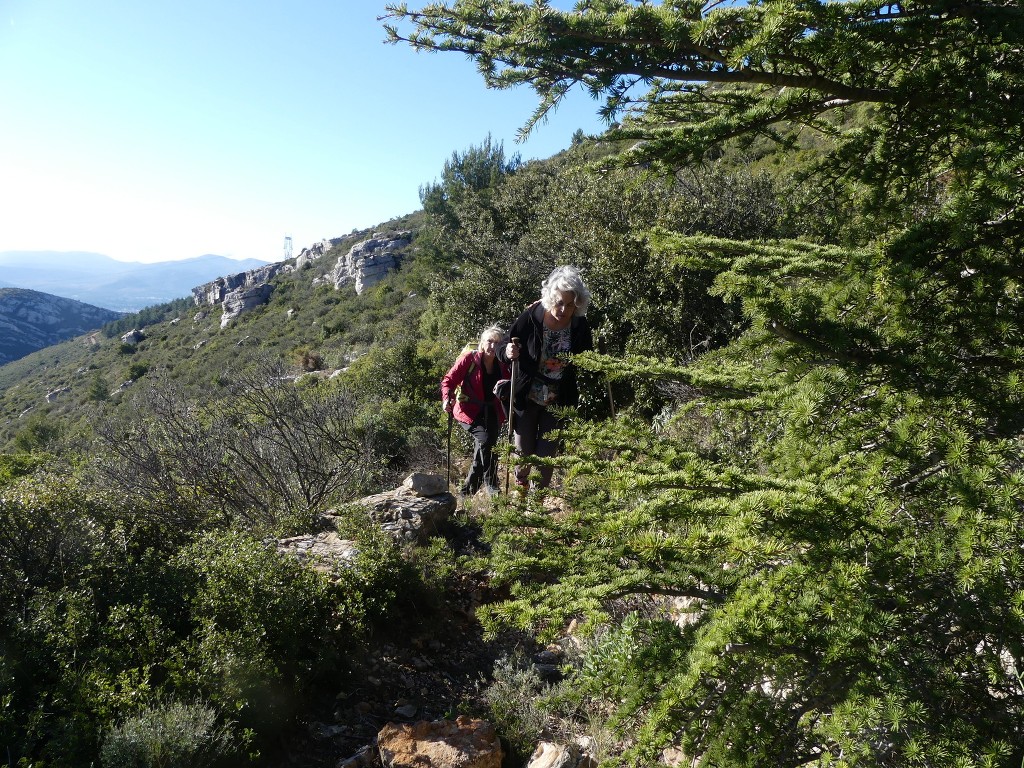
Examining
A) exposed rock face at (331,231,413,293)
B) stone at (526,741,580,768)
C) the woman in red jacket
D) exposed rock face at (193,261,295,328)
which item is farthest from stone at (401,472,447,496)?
exposed rock face at (193,261,295,328)

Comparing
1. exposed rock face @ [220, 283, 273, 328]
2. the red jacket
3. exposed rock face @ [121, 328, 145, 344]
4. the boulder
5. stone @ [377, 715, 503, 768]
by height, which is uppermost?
exposed rock face @ [220, 283, 273, 328]

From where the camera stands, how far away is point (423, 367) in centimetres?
1021

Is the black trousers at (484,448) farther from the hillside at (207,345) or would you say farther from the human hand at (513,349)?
the hillside at (207,345)

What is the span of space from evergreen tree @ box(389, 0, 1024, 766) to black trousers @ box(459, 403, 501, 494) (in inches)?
105

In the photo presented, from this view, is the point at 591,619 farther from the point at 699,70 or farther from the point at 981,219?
the point at 699,70

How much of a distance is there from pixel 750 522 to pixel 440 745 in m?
2.04

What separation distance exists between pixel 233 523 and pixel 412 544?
1.37 meters

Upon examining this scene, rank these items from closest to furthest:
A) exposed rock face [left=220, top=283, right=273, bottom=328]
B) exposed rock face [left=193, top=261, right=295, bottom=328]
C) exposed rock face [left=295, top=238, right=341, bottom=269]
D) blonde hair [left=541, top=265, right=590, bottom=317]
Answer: blonde hair [left=541, top=265, right=590, bottom=317] < exposed rock face [left=220, top=283, right=273, bottom=328] < exposed rock face [left=193, top=261, right=295, bottom=328] < exposed rock face [left=295, top=238, right=341, bottom=269]

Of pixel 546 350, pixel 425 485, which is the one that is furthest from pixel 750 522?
pixel 425 485

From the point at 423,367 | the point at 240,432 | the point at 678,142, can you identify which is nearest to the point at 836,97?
the point at 678,142

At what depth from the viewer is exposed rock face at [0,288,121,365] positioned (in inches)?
3044

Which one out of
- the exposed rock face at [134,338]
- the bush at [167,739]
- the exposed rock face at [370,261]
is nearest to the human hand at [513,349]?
the bush at [167,739]

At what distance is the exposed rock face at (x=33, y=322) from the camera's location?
77312 mm

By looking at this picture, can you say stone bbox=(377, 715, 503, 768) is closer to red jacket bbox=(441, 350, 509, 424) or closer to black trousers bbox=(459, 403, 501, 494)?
black trousers bbox=(459, 403, 501, 494)
